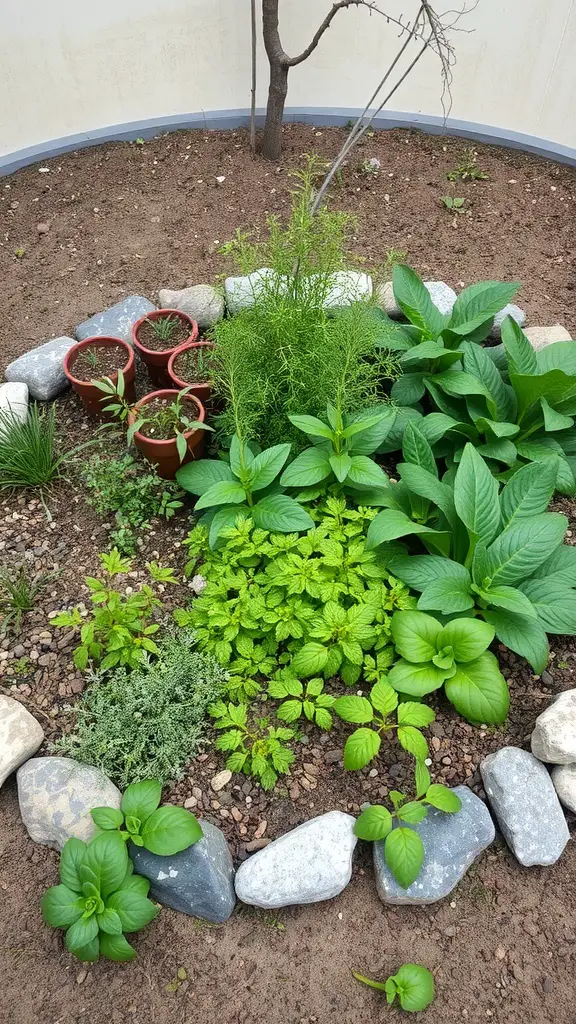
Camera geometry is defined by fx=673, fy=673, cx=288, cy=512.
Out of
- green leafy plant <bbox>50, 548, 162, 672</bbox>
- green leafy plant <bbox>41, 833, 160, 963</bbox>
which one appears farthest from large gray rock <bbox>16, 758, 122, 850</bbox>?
green leafy plant <bbox>50, 548, 162, 672</bbox>

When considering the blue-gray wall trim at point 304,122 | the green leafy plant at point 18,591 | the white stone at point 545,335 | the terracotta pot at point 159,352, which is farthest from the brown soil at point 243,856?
the blue-gray wall trim at point 304,122

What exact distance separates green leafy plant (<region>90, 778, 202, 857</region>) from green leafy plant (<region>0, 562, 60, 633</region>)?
828mm

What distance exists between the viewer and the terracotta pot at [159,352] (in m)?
2.97

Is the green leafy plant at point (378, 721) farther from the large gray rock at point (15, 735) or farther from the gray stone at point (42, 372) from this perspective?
the gray stone at point (42, 372)

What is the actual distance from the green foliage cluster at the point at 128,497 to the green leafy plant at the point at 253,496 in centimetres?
28

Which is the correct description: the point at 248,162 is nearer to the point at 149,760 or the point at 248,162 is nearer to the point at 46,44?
the point at 46,44

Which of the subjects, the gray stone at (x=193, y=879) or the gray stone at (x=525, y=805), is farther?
the gray stone at (x=525, y=805)

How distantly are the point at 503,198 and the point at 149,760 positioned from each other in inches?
145

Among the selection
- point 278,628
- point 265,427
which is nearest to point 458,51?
point 265,427

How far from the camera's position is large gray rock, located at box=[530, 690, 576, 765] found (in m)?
2.07

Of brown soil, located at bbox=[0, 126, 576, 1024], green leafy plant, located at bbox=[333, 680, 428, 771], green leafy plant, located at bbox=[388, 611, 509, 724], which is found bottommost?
brown soil, located at bbox=[0, 126, 576, 1024]

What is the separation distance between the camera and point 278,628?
2.17 meters

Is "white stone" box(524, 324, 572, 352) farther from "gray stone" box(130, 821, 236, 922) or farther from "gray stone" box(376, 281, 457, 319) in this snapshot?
"gray stone" box(130, 821, 236, 922)

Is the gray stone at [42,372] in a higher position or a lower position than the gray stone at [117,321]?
lower
